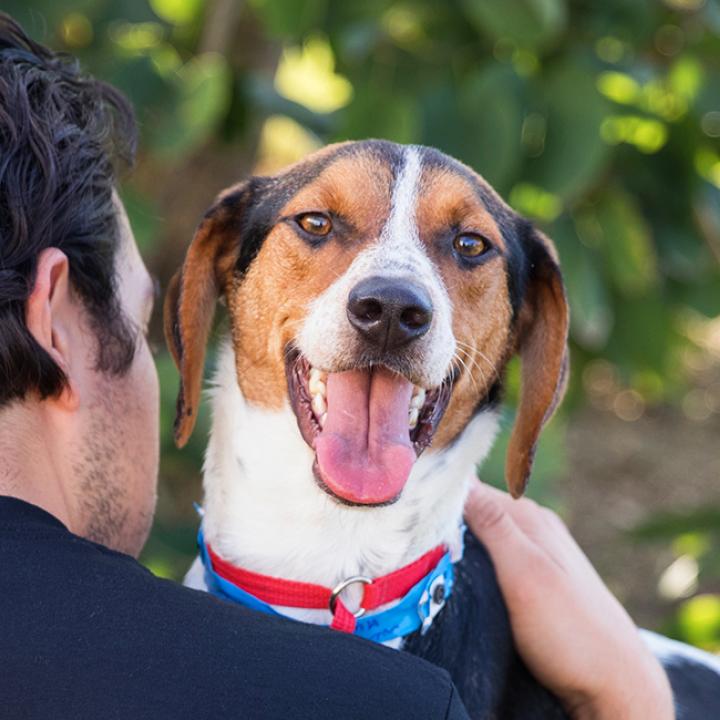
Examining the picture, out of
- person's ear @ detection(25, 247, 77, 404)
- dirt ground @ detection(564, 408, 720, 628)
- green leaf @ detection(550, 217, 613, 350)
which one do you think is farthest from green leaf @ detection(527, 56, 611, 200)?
person's ear @ detection(25, 247, 77, 404)

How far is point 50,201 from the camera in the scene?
208cm

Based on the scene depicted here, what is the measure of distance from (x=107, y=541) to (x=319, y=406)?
0.50 metres

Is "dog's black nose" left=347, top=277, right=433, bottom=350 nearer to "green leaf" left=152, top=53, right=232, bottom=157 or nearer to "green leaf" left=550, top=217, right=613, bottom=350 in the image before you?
"green leaf" left=152, top=53, right=232, bottom=157

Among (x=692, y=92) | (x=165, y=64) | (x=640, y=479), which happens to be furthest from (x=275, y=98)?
(x=640, y=479)

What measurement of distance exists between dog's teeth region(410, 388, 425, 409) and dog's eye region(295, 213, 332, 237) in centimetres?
41

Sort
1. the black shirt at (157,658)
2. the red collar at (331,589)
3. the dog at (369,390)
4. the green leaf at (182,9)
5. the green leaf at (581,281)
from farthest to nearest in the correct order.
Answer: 1. the green leaf at (182,9)
2. the green leaf at (581,281)
3. the red collar at (331,589)
4. the dog at (369,390)
5. the black shirt at (157,658)

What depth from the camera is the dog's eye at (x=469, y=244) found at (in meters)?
2.57

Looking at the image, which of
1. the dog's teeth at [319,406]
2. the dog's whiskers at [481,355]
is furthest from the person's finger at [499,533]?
the dog's teeth at [319,406]

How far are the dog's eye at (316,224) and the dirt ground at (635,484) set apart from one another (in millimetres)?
3649

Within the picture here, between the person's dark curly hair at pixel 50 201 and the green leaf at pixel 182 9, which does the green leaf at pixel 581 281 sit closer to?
the green leaf at pixel 182 9

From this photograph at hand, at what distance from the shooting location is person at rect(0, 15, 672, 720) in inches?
66.5

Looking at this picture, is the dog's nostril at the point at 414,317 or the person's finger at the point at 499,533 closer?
the dog's nostril at the point at 414,317

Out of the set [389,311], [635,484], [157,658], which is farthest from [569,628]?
[635,484]

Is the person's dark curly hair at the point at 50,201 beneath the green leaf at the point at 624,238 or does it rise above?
above
